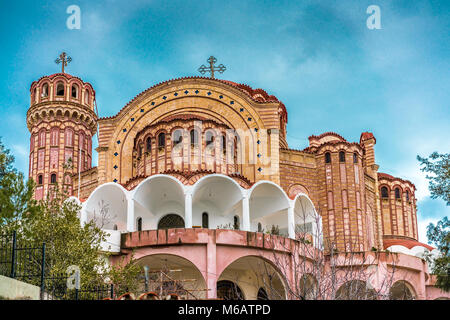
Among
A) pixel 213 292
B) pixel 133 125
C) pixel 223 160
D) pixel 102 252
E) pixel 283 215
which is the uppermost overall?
pixel 133 125

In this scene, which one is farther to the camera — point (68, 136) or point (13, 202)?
point (68, 136)

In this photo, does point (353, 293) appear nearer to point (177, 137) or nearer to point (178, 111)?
point (177, 137)

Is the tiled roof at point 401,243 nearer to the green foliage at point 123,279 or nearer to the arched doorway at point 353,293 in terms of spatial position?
the green foliage at point 123,279

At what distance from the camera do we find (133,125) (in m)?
35.0

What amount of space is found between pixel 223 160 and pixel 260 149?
3.12 metres

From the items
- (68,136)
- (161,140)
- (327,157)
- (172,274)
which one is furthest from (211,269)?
(68,136)

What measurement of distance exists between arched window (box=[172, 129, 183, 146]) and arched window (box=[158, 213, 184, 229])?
3564 mm

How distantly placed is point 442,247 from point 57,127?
2711cm

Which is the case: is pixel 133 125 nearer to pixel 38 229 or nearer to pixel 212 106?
pixel 212 106

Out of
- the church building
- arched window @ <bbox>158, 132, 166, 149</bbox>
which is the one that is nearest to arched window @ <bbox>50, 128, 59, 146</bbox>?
the church building

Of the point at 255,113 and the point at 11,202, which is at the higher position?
the point at 255,113

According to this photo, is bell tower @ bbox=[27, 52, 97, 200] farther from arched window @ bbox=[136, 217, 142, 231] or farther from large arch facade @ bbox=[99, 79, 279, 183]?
arched window @ bbox=[136, 217, 142, 231]

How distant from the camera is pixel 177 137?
102ft
